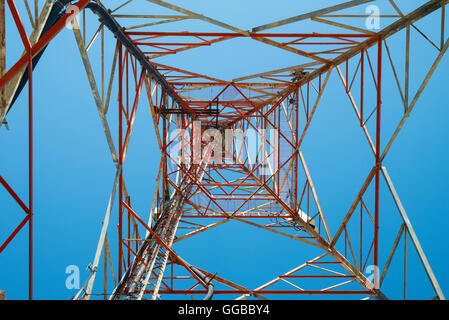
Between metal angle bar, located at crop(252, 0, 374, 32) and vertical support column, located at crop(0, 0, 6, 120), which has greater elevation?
metal angle bar, located at crop(252, 0, 374, 32)

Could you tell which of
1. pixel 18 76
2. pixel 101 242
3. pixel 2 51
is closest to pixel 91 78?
pixel 18 76

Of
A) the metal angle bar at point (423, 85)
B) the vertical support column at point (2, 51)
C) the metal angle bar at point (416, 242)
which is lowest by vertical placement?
the metal angle bar at point (416, 242)

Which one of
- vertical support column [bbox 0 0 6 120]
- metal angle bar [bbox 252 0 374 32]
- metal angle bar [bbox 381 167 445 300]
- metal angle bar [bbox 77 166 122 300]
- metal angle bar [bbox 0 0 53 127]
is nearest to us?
vertical support column [bbox 0 0 6 120]

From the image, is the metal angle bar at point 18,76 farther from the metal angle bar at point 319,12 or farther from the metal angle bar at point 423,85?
the metal angle bar at point 423,85

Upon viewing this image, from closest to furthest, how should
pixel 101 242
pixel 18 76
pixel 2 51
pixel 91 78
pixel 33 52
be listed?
pixel 2 51
pixel 33 52
pixel 18 76
pixel 101 242
pixel 91 78

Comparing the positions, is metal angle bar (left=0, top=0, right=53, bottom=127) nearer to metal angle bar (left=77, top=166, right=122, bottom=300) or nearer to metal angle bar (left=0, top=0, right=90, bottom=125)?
metal angle bar (left=0, top=0, right=90, bottom=125)

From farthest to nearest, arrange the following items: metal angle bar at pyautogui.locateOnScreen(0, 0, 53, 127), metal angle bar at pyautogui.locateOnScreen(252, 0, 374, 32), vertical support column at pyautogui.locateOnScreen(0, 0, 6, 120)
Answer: metal angle bar at pyautogui.locateOnScreen(252, 0, 374, 32), metal angle bar at pyautogui.locateOnScreen(0, 0, 53, 127), vertical support column at pyautogui.locateOnScreen(0, 0, 6, 120)

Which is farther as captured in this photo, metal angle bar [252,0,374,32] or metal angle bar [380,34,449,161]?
metal angle bar [252,0,374,32]

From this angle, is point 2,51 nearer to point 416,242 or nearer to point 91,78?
point 91,78

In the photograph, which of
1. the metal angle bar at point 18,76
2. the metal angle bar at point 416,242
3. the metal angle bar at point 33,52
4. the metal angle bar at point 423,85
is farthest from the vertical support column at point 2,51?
the metal angle bar at point 416,242

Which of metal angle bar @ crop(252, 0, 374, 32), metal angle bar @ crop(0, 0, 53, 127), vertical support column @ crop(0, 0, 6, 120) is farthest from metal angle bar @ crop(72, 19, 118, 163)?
metal angle bar @ crop(252, 0, 374, 32)

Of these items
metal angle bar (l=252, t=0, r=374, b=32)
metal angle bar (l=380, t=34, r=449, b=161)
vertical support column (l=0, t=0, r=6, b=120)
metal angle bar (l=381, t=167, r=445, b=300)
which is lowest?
metal angle bar (l=381, t=167, r=445, b=300)

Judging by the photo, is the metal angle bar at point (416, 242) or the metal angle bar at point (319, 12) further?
the metal angle bar at point (319, 12)
